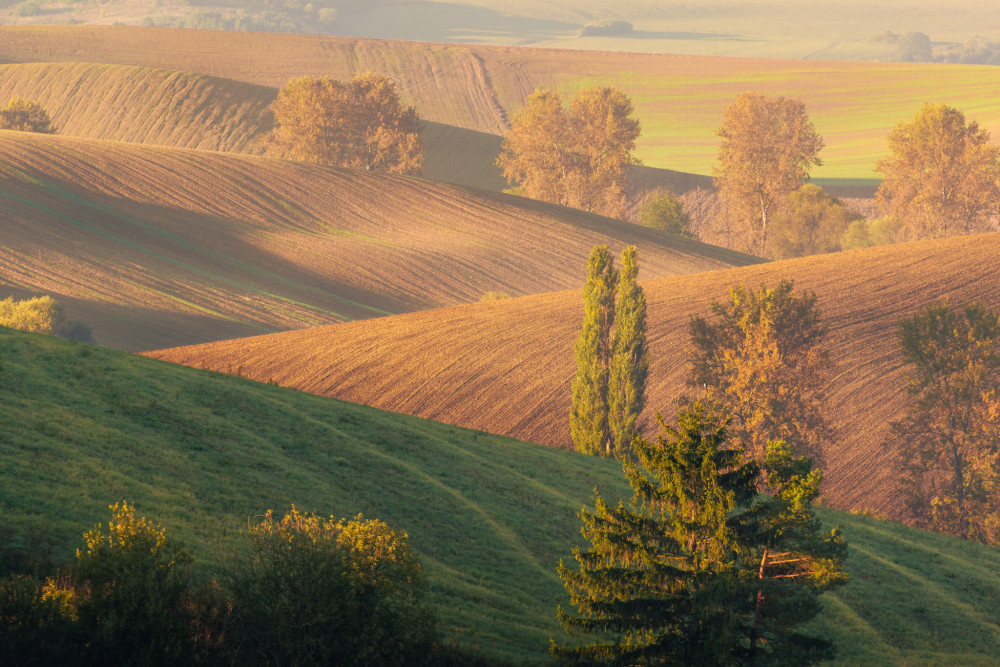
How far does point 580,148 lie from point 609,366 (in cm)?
9010

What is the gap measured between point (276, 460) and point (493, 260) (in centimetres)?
7095

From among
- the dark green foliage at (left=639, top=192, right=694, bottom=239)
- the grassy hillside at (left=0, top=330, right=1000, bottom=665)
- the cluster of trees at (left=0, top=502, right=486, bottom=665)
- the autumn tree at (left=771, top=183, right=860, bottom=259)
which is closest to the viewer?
the cluster of trees at (left=0, top=502, right=486, bottom=665)

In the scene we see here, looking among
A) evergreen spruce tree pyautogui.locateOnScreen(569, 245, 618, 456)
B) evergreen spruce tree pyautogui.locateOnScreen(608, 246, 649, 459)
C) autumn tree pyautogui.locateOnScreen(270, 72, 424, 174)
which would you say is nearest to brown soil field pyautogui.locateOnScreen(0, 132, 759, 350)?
autumn tree pyautogui.locateOnScreen(270, 72, 424, 174)

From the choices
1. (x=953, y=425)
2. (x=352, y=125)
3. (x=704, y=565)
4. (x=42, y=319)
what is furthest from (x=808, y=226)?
(x=704, y=565)

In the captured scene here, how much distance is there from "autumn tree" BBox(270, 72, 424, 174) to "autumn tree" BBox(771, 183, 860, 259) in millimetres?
48503

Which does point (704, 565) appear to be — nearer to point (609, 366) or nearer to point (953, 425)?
point (609, 366)

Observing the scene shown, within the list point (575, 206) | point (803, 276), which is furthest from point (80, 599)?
point (575, 206)

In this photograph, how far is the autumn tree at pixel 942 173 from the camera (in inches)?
4830

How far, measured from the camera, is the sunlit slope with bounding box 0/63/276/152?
14512 centimetres

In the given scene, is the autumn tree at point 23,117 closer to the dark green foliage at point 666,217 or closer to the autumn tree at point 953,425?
the dark green foliage at point 666,217

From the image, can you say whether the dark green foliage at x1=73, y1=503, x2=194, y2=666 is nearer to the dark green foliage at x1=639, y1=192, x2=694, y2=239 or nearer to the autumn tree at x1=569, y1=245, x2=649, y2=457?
the autumn tree at x1=569, y1=245, x2=649, y2=457

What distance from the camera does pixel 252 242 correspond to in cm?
9494

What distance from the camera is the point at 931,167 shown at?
126312 millimetres

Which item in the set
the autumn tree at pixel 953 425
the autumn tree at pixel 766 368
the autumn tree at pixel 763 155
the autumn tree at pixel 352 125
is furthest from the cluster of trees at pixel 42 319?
the autumn tree at pixel 763 155
